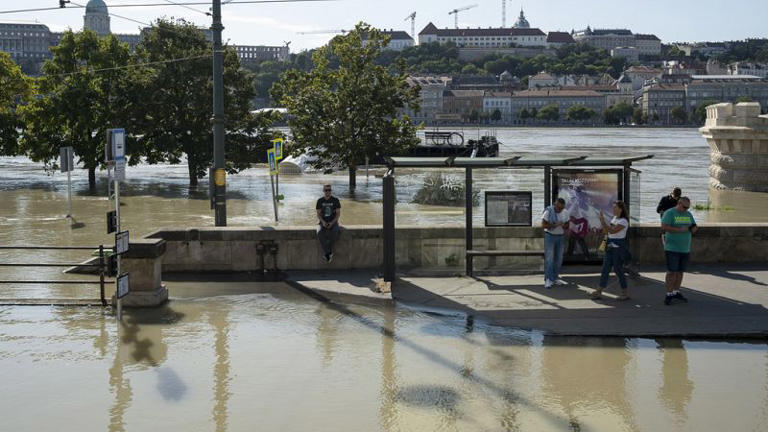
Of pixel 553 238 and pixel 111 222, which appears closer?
pixel 111 222

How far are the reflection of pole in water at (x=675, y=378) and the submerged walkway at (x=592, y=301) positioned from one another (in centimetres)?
44

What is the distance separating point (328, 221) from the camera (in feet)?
49.2

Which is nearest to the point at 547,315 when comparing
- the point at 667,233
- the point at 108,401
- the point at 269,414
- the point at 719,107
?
the point at 667,233

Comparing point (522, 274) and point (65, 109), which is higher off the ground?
point (65, 109)

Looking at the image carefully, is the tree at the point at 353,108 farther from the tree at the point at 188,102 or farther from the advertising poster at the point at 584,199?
the advertising poster at the point at 584,199

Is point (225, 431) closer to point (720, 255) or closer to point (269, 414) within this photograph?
point (269, 414)

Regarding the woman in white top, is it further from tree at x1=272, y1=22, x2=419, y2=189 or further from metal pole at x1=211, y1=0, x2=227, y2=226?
tree at x1=272, y1=22, x2=419, y2=189

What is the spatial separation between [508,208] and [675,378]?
5617 mm

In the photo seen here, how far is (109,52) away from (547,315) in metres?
36.2

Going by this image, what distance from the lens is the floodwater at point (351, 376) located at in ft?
26.8

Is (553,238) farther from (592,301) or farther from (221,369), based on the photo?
(221,369)

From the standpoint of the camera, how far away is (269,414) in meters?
8.34

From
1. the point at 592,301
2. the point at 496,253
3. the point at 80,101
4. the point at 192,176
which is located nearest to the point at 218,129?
the point at 496,253

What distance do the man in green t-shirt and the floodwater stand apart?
1803mm
